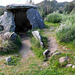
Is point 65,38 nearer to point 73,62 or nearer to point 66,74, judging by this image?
point 73,62

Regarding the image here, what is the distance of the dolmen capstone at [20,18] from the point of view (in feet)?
29.5

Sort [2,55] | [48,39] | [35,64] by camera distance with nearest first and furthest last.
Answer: [35,64] < [2,55] < [48,39]

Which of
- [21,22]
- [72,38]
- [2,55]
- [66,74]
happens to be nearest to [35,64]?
[66,74]

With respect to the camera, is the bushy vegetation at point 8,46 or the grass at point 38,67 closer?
the grass at point 38,67

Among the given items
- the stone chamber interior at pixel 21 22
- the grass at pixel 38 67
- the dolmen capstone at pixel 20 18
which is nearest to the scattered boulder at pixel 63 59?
the grass at pixel 38 67

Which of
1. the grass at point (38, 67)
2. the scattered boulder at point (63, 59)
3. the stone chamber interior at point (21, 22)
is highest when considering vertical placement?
the stone chamber interior at point (21, 22)

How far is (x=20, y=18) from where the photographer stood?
1193 centimetres

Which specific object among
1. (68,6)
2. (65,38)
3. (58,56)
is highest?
(68,6)

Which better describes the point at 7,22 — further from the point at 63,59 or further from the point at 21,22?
the point at 63,59

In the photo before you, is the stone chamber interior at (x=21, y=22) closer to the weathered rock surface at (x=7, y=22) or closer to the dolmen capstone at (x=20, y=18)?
the dolmen capstone at (x=20, y=18)

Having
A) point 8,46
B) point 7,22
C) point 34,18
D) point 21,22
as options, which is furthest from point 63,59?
point 21,22

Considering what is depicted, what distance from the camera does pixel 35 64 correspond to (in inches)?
185

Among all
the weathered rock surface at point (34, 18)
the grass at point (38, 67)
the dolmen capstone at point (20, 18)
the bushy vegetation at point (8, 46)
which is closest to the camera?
the grass at point (38, 67)

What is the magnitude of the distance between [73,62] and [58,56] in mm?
749
